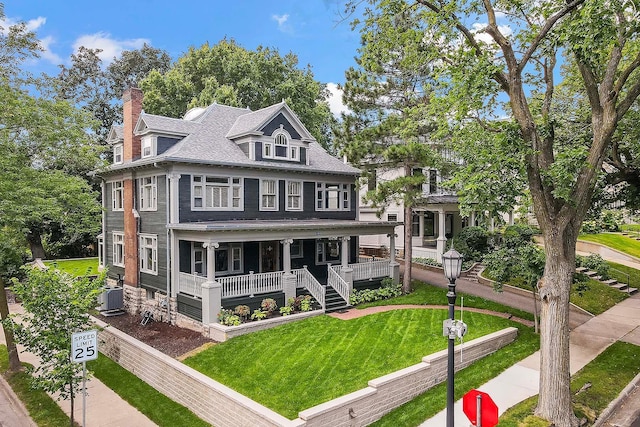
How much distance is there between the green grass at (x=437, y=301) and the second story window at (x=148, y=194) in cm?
981

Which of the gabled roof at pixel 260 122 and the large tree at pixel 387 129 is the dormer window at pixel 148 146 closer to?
the gabled roof at pixel 260 122

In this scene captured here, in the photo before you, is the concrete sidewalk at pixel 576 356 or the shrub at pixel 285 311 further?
the shrub at pixel 285 311

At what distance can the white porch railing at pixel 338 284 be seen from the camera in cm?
1847

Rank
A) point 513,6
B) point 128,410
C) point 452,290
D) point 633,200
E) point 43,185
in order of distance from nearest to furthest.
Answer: point 452,290
point 513,6
point 128,410
point 633,200
point 43,185

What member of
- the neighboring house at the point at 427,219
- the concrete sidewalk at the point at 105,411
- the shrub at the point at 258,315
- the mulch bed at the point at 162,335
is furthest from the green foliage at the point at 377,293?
the concrete sidewalk at the point at 105,411

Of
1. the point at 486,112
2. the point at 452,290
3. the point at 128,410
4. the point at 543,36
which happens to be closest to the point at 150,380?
the point at 128,410

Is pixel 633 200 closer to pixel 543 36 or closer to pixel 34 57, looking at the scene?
pixel 543 36

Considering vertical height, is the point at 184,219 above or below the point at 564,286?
above

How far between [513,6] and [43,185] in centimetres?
1478

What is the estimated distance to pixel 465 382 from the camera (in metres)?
11.0

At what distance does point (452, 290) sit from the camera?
7.87 metres

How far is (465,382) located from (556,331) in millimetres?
2957

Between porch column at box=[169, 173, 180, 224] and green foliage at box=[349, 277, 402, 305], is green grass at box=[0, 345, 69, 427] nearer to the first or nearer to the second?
porch column at box=[169, 173, 180, 224]

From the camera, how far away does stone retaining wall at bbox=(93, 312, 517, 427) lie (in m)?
9.07
